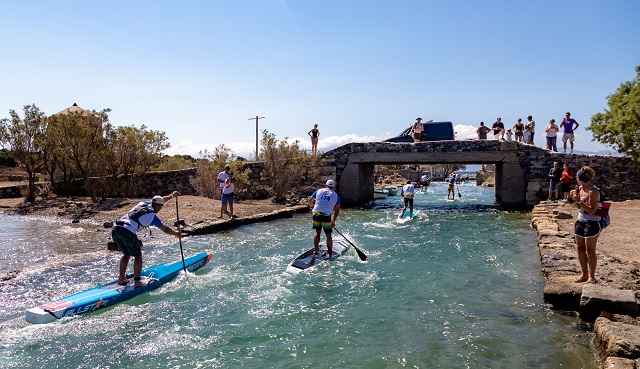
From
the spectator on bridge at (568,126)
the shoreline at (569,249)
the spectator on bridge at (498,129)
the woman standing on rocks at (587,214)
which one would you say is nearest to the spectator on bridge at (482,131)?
the spectator on bridge at (498,129)

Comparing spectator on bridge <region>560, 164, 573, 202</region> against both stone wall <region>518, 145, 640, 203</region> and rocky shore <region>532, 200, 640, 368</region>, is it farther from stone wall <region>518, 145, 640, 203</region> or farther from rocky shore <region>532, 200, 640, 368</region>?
rocky shore <region>532, 200, 640, 368</region>

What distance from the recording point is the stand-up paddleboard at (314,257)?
8305mm

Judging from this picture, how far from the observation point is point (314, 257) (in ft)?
29.1

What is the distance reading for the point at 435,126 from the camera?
917 inches

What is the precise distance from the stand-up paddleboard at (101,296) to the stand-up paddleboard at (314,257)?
1872 millimetres

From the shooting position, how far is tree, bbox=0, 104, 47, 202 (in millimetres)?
Answer: 18047

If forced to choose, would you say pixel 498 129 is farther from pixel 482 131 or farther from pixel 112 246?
pixel 112 246

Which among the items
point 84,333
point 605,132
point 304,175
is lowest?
point 84,333

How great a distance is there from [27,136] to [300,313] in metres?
17.2

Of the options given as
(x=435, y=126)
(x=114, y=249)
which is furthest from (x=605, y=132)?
(x=114, y=249)

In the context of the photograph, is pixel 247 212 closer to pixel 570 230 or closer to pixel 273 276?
pixel 273 276

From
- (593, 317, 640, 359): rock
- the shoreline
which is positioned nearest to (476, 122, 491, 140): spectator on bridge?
the shoreline

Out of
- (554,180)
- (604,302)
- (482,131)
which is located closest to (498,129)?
(482,131)

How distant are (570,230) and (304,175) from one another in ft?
39.9
